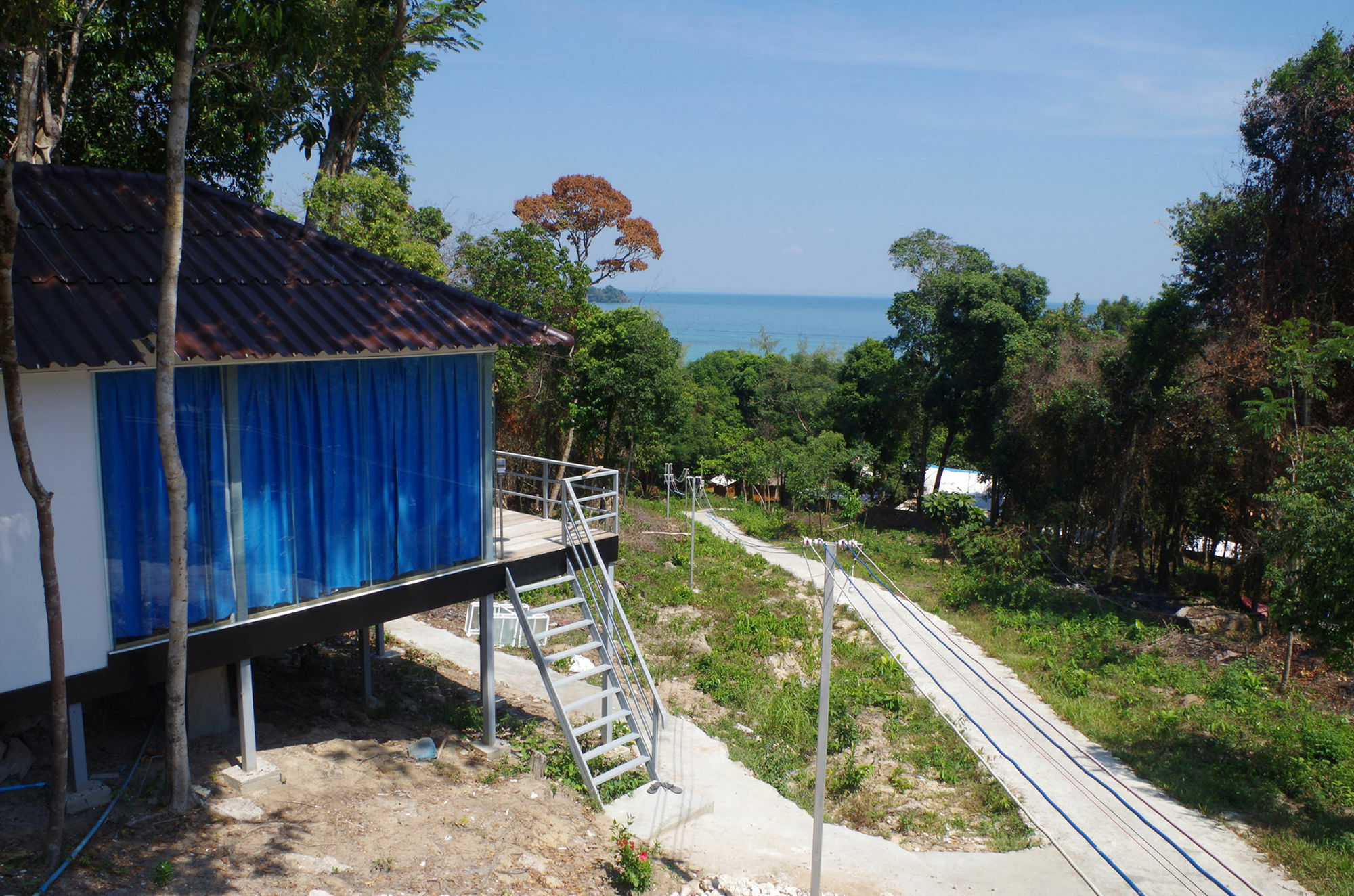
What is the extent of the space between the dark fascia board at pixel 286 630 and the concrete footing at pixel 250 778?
3.41 ft

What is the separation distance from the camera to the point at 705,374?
47844mm

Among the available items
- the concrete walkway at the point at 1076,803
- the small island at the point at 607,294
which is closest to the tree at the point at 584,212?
the small island at the point at 607,294

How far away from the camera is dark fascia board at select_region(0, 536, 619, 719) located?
647 cm

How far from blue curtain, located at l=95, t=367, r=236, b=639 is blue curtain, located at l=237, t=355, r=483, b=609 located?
0.25 m

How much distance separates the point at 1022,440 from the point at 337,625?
875 inches

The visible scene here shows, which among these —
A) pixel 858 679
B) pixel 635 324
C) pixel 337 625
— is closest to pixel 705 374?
pixel 635 324

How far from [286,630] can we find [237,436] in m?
1.82

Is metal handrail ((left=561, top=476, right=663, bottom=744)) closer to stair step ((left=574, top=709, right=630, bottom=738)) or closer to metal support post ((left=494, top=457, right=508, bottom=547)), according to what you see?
stair step ((left=574, top=709, right=630, bottom=738))

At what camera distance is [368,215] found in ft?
58.6

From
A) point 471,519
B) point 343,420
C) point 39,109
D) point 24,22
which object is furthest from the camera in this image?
point 39,109

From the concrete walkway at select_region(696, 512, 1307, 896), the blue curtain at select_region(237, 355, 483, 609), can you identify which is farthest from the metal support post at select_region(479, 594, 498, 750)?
the concrete walkway at select_region(696, 512, 1307, 896)

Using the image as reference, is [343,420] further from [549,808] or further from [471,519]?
[549,808]

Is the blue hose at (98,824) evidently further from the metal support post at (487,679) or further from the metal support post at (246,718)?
the metal support post at (487,679)

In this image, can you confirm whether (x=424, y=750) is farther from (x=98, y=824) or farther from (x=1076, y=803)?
(x=1076, y=803)
